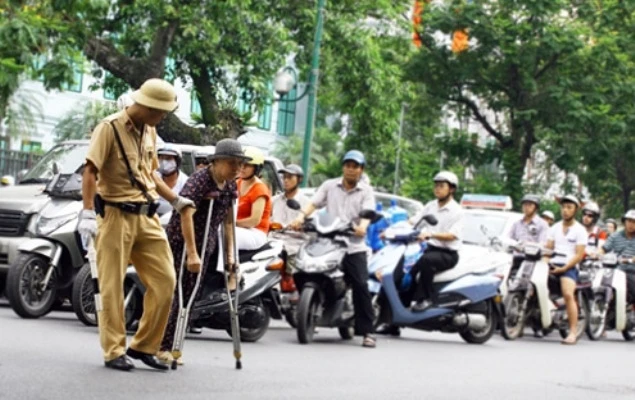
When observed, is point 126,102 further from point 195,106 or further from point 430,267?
point 430,267

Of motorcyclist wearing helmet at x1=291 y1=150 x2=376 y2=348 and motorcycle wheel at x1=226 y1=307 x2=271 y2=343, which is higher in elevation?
motorcyclist wearing helmet at x1=291 y1=150 x2=376 y2=348

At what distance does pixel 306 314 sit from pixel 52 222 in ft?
8.30

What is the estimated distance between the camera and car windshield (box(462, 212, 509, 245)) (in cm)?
2220

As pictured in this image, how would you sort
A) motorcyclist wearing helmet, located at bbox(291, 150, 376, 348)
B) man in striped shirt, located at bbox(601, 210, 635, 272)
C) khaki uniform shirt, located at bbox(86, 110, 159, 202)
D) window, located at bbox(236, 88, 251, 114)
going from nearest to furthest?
1. khaki uniform shirt, located at bbox(86, 110, 159, 202)
2. motorcyclist wearing helmet, located at bbox(291, 150, 376, 348)
3. window, located at bbox(236, 88, 251, 114)
4. man in striped shirt, located at bbox(601, 210, 635, 272)

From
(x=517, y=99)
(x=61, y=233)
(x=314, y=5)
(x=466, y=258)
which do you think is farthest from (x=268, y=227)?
(x=517, y=99)

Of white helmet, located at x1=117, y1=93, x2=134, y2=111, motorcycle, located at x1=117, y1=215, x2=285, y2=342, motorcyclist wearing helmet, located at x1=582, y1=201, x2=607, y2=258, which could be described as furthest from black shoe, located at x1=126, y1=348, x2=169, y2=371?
motorcyclist wearing helmet, located at x1=582, y1=201, x2=607, y2=258

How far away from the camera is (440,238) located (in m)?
16.5

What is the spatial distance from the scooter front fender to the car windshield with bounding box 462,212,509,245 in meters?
8.60

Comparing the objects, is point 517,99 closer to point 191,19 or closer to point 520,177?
point 520,177

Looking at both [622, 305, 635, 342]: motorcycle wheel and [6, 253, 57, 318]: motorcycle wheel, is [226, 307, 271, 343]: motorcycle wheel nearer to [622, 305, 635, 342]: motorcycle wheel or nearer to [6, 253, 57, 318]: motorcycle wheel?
[6, 253, 57, 318]: motorcycle wheel

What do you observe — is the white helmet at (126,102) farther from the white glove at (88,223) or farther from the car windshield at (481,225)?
the car windshield at (481,225)

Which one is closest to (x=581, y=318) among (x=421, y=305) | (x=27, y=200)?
(x=421, y=305)

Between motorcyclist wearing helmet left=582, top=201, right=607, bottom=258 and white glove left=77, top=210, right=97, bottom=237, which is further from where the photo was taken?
motorcyclist wearing helmet left=582, top=201, right=607, bottom=258

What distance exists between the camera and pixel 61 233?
14.9 metres
